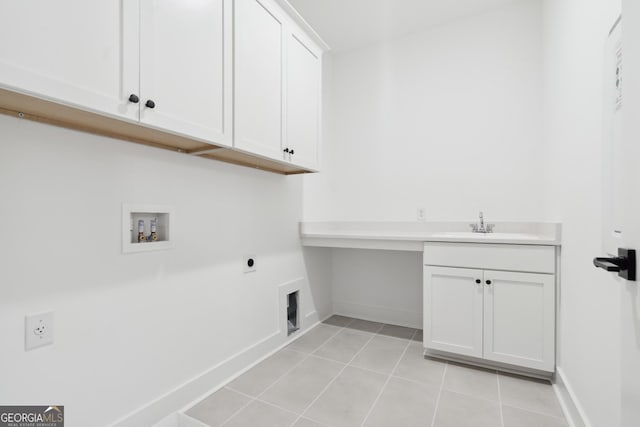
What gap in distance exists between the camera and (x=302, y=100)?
2.06 meters

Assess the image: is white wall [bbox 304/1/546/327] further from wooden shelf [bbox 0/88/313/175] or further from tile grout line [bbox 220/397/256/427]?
tile grout line [bbox 220/397/256/427]

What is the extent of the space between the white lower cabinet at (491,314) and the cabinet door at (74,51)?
1926 millimetres

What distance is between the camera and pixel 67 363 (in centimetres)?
110

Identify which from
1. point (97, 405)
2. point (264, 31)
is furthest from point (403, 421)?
point (264, 31)

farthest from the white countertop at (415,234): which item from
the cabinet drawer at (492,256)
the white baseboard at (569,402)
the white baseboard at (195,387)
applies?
the white baseboard at (195,387)

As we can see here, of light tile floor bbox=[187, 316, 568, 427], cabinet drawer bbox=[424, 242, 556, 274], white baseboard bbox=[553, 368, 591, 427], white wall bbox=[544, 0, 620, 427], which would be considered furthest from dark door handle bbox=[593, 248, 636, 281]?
cabinet drawer bbox=[424, 242, 556, 274]

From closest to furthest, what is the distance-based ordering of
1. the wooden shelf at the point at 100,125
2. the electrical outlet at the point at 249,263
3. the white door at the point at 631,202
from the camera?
1. the white door at the point at 631,202
2. the wooden shelf at the point at 100,125
3. the electrical outlet at the point at 249,263

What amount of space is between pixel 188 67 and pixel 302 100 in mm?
932

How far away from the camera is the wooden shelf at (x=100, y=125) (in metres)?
0.92

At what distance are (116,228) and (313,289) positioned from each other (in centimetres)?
180

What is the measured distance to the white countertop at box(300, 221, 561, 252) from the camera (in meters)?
1.85

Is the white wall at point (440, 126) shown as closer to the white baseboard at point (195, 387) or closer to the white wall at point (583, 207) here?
the white wall at point (583, 207)

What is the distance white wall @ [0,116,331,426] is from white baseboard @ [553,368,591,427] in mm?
1739

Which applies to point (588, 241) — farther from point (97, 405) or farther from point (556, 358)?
point (97, 405)
